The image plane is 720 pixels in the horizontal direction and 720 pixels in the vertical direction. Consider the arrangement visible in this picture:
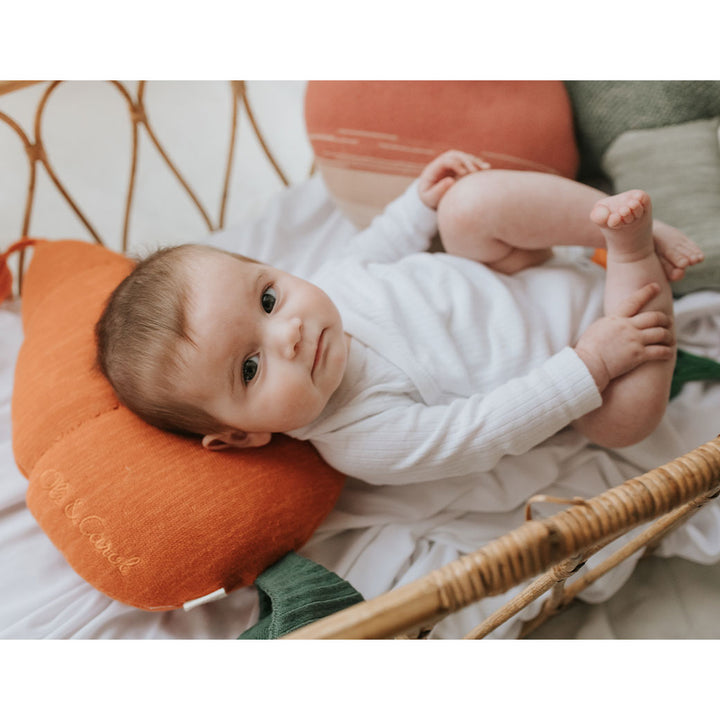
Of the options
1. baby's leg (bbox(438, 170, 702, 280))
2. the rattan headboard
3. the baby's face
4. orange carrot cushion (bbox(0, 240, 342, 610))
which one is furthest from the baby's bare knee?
the rattan headboard

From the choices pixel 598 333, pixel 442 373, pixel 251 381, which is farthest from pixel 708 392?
pixel 251 381

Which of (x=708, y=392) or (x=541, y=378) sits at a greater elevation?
(x=541, y=378)

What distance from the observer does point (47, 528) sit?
795 mm

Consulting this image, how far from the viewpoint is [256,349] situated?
29.1 inches

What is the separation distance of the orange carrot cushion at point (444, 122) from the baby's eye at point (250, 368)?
17.6 inches

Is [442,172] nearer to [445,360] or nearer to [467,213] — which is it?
[467,213]

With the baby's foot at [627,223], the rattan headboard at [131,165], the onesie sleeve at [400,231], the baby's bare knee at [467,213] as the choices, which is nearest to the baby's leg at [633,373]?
the baby's foot at [627,223]

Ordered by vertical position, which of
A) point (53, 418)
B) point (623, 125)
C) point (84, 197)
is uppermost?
point (623, 125)

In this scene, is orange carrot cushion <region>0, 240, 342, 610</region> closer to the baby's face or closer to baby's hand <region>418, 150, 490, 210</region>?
the baby's face

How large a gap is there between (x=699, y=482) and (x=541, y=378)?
0.89 ft

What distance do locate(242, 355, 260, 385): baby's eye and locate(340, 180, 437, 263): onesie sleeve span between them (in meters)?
0.30

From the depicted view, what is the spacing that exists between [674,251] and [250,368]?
1.71ft

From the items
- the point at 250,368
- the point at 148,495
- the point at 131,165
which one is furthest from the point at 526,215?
the point at 131,165
